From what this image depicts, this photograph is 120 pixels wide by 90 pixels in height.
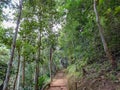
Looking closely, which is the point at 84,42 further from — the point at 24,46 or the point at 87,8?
the point at 24,46

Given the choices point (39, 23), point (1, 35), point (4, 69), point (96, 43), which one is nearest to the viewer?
point (1, 35)

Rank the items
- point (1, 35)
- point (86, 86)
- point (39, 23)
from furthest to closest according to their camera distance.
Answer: point (39, 23)
point (1, 35)
point (86, 86)

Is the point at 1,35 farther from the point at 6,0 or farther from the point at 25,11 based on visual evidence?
the point at 25,11

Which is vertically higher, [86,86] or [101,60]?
[101,60]

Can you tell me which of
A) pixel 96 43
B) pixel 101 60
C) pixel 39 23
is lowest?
pixel 101 60

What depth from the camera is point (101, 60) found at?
10242mm

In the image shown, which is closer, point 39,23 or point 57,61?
point 39,23

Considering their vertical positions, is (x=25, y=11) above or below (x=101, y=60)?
above

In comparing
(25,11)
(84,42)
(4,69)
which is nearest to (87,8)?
(84,42)

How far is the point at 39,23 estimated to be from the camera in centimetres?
1154

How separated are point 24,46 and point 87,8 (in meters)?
4.77

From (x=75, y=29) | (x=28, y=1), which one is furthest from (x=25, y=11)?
(x=75, y=29)

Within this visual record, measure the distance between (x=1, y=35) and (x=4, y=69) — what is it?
4387mm

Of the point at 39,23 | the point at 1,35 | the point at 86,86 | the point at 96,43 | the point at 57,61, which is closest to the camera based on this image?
the point at 86,86
